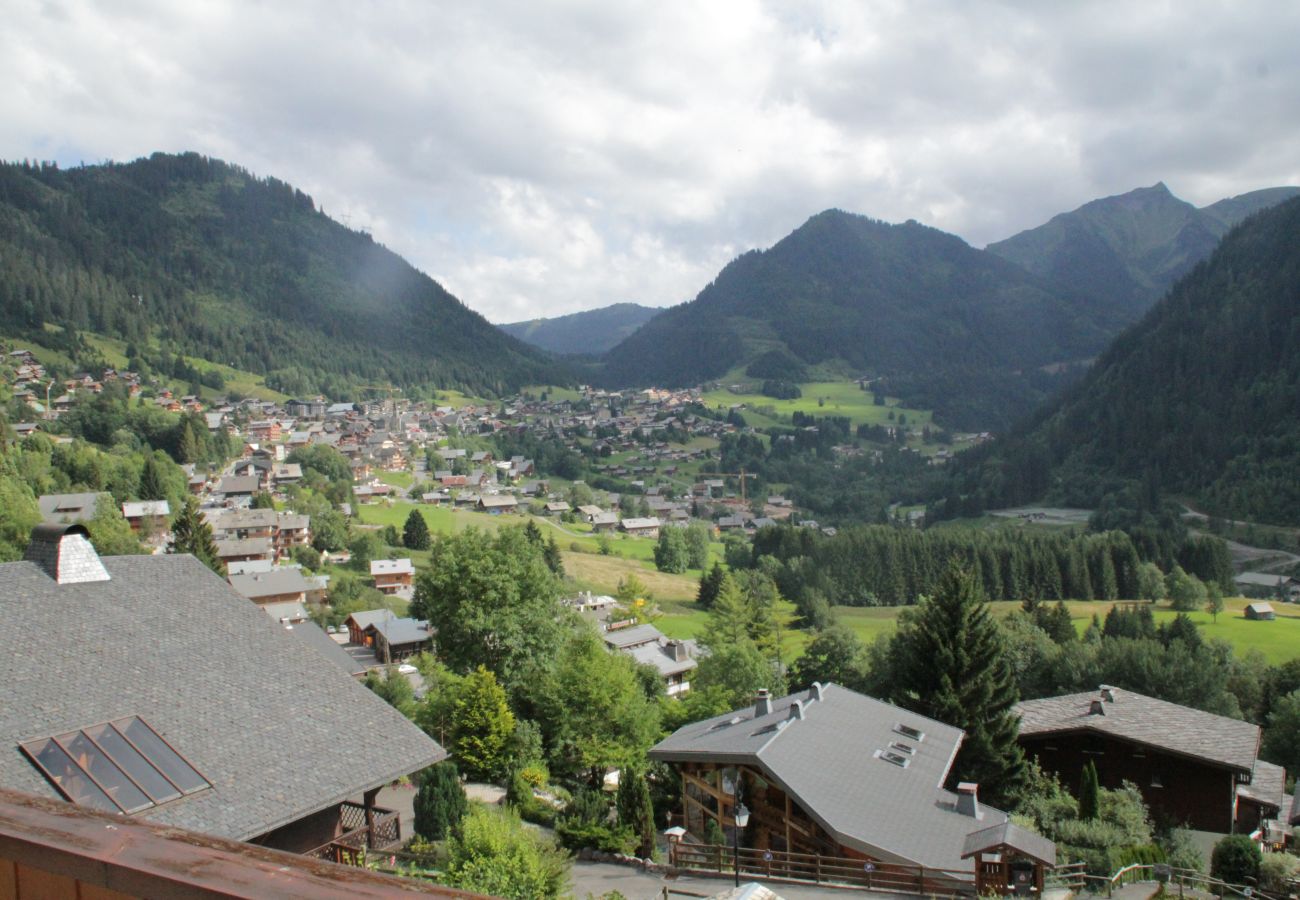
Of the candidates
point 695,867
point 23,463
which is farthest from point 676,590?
point 695,867

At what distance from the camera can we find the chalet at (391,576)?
65.4 metres

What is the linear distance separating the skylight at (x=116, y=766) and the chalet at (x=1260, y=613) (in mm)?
81483

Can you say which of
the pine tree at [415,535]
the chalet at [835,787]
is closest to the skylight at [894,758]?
the chalet at [835,787]

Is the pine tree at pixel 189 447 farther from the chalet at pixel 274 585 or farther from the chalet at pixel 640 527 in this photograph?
the chalet at pixel 640 527

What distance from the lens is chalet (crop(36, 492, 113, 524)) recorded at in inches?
1980

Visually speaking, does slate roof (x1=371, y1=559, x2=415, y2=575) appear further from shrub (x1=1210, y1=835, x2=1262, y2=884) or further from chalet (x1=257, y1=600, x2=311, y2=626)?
shrub (x1=1210, y1=835, x2=1262, y2=884)

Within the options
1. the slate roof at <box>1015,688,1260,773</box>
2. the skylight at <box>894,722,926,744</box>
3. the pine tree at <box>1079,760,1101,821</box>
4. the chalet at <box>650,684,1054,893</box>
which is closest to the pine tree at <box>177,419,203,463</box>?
the chalet at <box>650,684,1054,893</box>

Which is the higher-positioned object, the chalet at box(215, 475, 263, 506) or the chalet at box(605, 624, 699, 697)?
the chalet at box(215, 475, 263, 506)

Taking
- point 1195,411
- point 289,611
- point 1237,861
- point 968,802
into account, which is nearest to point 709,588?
point 289,611

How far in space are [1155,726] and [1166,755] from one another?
1.33m

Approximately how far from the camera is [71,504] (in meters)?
52.2

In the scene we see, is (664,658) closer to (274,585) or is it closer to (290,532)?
(274,585)

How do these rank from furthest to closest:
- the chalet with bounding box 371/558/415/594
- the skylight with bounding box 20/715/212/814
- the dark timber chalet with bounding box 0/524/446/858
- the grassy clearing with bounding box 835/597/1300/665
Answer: the chalet with bounding box 371/558/415/594 → the grassy clearing with bounding box 835/597/1300/665 → the dark timber chalet with bounding box 0/524/446/858 → the skylight with bounding box 20/715/212/814

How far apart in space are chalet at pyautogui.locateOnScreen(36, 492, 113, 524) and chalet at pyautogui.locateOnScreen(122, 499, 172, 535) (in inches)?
160
